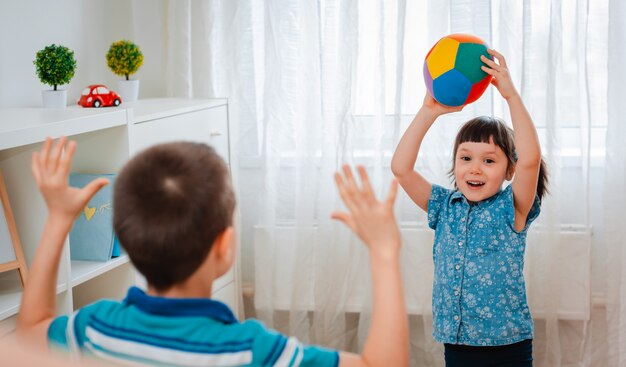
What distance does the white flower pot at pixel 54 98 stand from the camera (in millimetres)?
2311

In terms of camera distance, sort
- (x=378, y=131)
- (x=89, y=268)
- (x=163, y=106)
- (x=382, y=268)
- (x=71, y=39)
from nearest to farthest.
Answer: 1. (x=382, y=268)
2. (x=89, y=268)
3. (x=163, y=106)
4. (x=71, y=39)
5. (x=378, y=131)

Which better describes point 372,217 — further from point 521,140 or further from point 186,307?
point 521,140

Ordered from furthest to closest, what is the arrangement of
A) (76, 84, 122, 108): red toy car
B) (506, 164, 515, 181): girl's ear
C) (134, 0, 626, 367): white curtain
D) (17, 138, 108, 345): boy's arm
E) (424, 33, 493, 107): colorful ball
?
(134, 0, 626, 367): white curtain, (76, 84, 122, 108): red toy car, (506, 164, 515, 181): girl's ear, (424, 33, 493, 107): colorful ball, (17, 138, 108, 345): boy's arm

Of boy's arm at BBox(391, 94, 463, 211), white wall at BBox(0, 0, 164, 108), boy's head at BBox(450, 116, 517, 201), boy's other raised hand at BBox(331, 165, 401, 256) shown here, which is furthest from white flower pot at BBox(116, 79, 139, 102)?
boy's other raised hand at BBox(331, 165, 401, 256)

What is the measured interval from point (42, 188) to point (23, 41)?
1.44 meters

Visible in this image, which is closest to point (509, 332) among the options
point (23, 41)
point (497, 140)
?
point (497, 140)

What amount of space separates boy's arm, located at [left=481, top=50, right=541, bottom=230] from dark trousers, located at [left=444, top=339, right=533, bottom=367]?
349mm

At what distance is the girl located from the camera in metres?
1.92

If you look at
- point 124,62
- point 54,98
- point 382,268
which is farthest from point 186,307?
point 124,62

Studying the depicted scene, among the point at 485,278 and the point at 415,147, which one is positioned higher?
the point at 415,147

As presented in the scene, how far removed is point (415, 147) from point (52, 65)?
1082mm

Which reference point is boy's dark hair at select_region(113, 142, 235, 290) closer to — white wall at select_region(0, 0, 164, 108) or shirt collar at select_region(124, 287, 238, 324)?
shirt collar at select_region(124, 287, 238, 324)

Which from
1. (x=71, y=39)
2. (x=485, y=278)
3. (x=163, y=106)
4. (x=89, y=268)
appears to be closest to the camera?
(x=485, y=278)

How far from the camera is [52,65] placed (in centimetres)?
230
